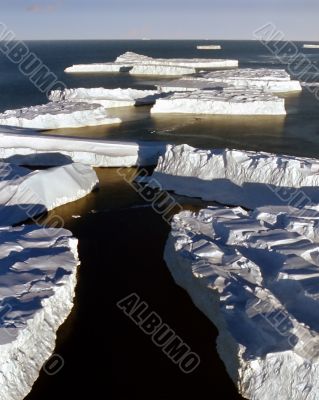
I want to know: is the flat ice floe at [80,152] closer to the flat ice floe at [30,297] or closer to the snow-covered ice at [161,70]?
the flat ice floe at [30,297]

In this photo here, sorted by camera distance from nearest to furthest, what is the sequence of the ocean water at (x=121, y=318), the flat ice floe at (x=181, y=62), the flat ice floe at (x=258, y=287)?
the flat ice floe at (x=258, y=287) < the ocean water at (x=121, y=318) < the flat ice floe at (x=181, y=62)

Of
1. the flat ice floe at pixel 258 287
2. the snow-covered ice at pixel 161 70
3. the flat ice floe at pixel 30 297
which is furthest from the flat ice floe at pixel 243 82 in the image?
the flat ice floe at pixel 30 297

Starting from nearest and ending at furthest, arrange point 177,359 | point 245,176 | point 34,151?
point 177,359 → point 245,176 → point 34,151

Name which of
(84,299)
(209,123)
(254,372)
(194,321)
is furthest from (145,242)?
(209,123)

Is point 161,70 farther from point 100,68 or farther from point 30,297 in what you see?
point 30,297

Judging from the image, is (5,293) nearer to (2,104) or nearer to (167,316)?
(167,316)
